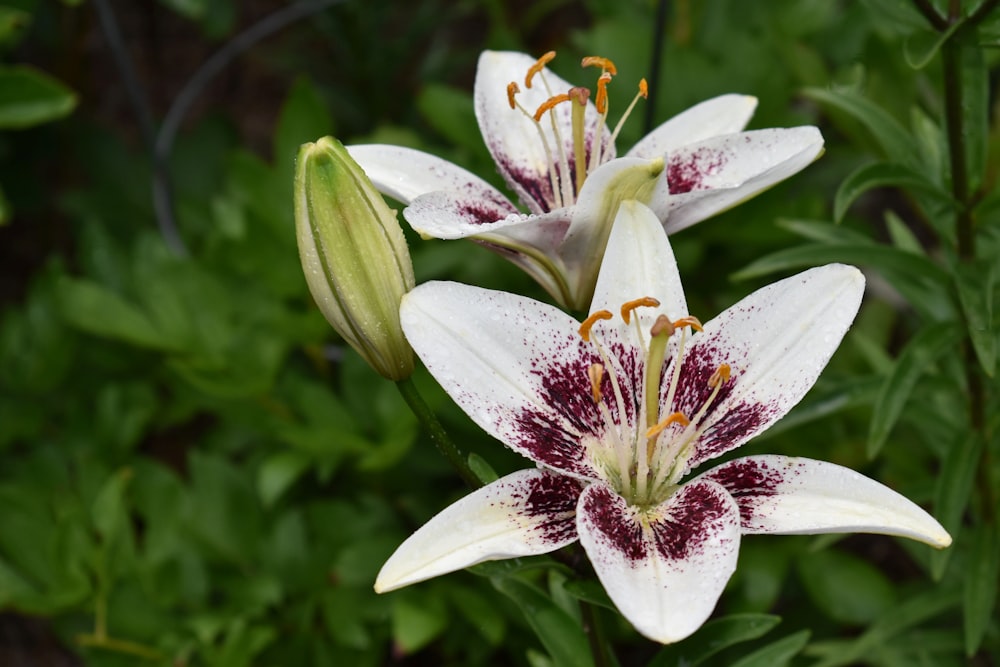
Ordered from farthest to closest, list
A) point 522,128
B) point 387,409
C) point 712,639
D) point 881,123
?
point 387,409
point 881,123
point 522,128
point 712,639

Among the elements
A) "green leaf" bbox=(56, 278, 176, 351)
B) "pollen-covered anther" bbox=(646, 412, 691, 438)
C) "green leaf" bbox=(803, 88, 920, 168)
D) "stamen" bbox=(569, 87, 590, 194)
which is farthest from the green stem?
"green leaf" bbox=(56, 278, 176, 351)

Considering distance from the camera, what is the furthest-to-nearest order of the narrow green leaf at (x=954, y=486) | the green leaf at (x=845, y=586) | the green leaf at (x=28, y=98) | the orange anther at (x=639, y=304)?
the green leaf at (x=28, y=98) < the green leaf at (x=845, y=586) < the narrow green leaf at (x=954, y=486) < the orange anther at (x=639, y=304)

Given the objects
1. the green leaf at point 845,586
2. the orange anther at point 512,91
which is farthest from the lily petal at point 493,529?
the green leaf at point 845,586

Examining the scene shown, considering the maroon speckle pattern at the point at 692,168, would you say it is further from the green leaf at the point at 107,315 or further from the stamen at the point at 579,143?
the green leaf at the point at 107,315

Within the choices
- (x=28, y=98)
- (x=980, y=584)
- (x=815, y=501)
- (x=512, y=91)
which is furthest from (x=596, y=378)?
(x=28, y=98)

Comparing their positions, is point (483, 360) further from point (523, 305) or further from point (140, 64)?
point (140, 64)

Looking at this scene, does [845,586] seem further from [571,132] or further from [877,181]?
[571,132]
